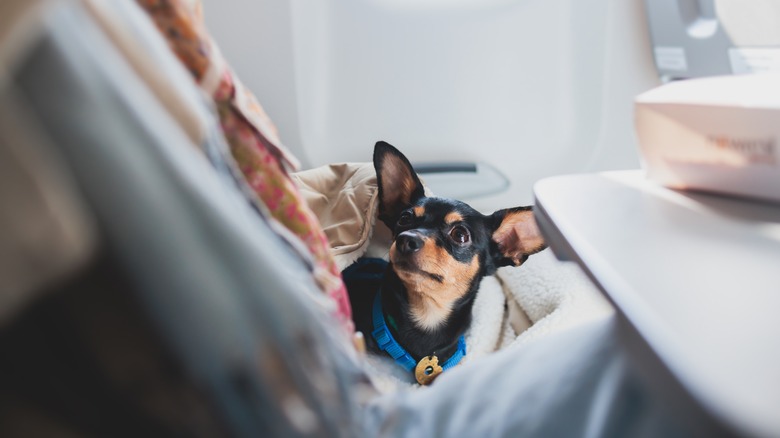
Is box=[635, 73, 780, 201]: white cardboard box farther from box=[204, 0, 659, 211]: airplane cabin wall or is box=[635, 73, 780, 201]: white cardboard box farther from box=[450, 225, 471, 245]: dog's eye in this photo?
box=[204, 0, 659, 211]: airplane cabin wall

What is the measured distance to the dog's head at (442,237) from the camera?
1.48m

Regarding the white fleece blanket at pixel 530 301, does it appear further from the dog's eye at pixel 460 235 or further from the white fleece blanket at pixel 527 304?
the dog's eye at pixel 460 235

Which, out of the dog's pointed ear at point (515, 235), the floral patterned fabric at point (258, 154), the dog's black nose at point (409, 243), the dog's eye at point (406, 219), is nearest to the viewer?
the floral patterned fabric at point (258, 154)

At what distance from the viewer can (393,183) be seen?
1616 millimetres

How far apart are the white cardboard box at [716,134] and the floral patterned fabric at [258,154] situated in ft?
1.30

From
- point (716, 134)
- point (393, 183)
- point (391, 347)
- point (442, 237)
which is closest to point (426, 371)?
point (391, 347)

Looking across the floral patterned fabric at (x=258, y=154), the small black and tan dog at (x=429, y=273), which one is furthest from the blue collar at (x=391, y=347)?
the floral patterned fabric at (x=258, y=154)

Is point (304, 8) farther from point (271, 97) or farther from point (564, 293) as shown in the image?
point (564, 293)

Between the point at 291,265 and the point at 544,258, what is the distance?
1384mm

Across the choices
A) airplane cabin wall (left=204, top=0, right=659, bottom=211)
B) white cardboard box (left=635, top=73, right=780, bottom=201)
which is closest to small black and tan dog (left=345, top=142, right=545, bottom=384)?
airplane cabin wall (left=204, top=0, right=659, bottom=211)

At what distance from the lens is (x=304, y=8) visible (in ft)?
5.10

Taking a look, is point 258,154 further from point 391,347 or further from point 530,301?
point 530,301

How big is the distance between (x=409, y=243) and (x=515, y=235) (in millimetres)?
367

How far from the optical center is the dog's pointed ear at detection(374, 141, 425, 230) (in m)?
1.51
